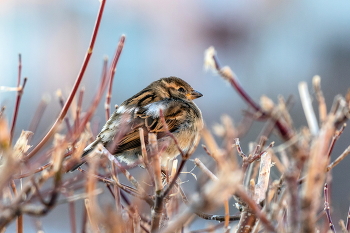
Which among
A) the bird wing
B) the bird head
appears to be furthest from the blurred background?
the bird wing

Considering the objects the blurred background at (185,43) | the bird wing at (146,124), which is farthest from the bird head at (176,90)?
the blurred background at (185,43)

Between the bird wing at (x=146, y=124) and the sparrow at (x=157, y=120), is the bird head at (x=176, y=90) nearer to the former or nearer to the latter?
the sparrow at (x=157, y=120)

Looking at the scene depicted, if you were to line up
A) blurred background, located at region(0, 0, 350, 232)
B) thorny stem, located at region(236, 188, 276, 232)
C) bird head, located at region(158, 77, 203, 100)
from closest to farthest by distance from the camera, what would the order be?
thorny stem, located at region(236, 188, 276, 232) < bird head, located at region(158, 77, 203, 100) < blurred background, located at region(0, 0, 350, 232)

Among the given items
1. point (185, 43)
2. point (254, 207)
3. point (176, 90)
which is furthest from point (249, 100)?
point (185, 43)

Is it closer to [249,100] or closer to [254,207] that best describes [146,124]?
[249,100]

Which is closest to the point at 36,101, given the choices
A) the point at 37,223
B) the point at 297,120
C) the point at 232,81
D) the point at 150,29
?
the point at 150,29

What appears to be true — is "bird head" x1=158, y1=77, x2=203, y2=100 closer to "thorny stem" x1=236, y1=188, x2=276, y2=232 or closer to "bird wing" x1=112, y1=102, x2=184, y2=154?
"bird wing" x1=112, y1=102, x2=184, y2=154
